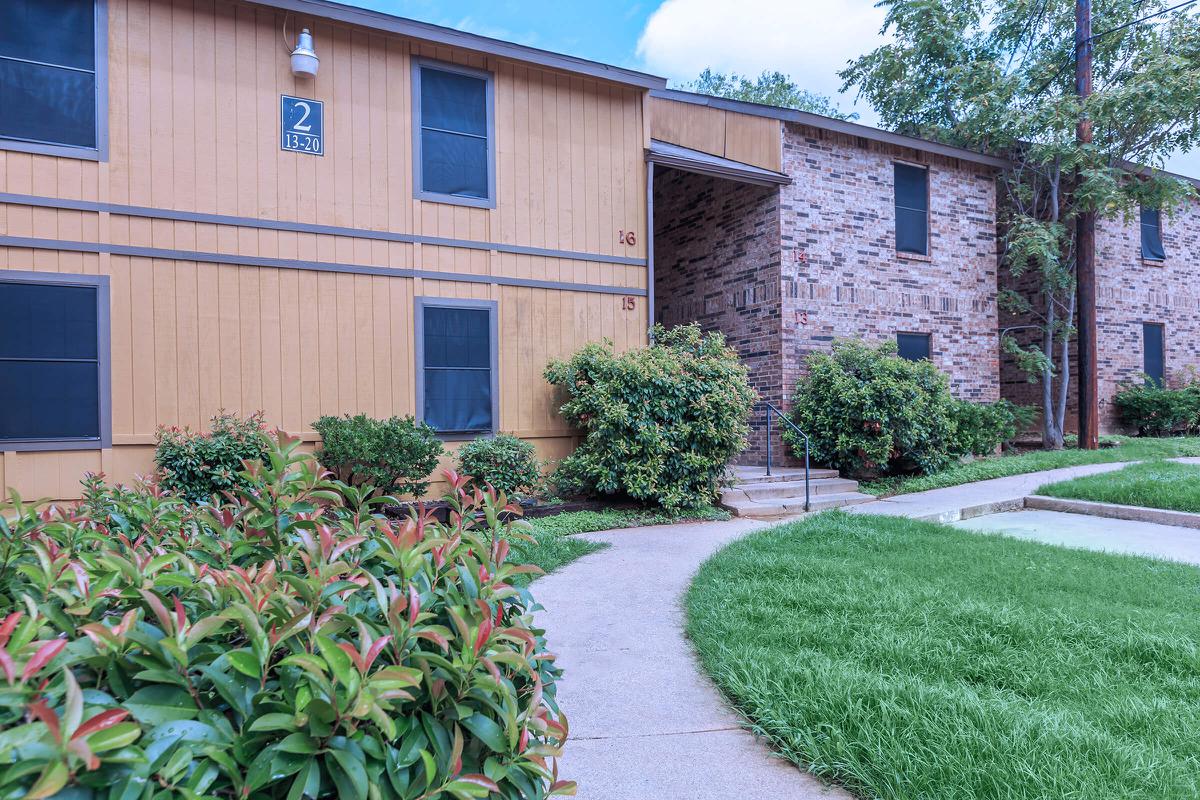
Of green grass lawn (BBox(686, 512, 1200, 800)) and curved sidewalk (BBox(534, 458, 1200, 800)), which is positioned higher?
green grass lawn (BBox(686, 512, 1200, 800))

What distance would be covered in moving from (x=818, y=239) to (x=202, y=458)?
8.59m

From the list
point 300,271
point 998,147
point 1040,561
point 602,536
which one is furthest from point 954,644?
point 998,147

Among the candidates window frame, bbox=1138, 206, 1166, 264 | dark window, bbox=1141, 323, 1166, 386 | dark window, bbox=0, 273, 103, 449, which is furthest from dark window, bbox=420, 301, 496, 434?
window frame, bbox=1138, 206, 1166, 264

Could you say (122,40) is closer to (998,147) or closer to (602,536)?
(602,536)

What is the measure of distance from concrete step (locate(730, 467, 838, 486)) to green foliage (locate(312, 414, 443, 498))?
3.75 metres

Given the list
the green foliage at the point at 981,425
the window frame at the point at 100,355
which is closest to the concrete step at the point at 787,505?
the green foliage at the point at 981,425

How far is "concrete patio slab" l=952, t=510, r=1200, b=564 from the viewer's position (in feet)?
19.8

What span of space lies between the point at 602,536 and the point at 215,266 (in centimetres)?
476

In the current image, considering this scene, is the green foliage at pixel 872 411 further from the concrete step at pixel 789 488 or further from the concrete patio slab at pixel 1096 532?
the concrete patio slab at pixel 1096 532

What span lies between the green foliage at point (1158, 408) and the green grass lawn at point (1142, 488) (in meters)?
5.70

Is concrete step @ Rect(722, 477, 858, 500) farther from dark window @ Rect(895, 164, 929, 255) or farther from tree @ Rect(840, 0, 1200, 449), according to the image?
tree @ Rect(840, 0, 1200, 449)

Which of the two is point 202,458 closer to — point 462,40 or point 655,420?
point 655,420

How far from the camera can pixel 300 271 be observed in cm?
769

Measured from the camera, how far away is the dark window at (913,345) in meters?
11.7
